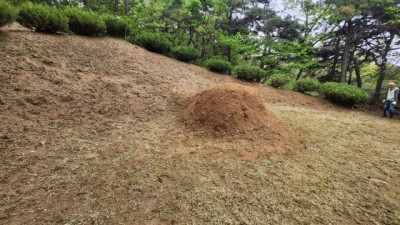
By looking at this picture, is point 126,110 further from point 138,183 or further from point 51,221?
point 51,221

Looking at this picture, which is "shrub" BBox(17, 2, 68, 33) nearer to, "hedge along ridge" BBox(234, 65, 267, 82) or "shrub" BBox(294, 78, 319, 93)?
"hedge along ridge" BBox(234, 65, 267, 82)

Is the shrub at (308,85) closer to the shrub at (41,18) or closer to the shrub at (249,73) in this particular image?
the shrub at (249,73)

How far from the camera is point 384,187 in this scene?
212 centimetres

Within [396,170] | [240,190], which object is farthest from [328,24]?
[240,190]

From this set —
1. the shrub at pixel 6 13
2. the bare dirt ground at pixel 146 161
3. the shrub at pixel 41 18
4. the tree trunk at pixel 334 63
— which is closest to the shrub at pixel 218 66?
the bare dirt ground at pixel 146 161

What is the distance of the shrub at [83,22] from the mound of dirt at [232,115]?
5.05 meters

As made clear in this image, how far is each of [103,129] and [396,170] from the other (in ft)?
16.6

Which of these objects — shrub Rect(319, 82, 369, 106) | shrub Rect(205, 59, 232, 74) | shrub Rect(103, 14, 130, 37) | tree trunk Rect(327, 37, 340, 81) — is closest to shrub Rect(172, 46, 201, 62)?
shrub Rect(205, 59, 232, 74)

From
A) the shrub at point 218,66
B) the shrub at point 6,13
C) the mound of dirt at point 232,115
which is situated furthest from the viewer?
the shrub at point 218,66

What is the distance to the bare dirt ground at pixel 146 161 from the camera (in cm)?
170

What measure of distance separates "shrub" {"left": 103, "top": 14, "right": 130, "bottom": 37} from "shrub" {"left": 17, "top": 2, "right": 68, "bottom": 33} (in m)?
1.80

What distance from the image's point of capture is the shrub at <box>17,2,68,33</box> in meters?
4.46

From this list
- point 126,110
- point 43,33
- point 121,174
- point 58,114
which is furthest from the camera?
point 43,33

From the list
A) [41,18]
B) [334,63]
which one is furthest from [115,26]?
[334,63]
